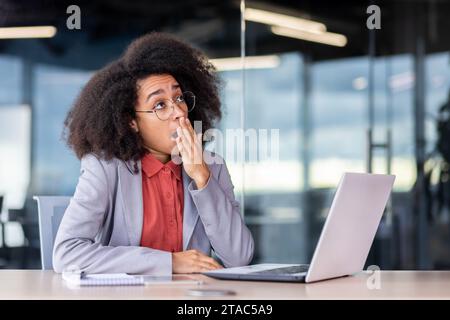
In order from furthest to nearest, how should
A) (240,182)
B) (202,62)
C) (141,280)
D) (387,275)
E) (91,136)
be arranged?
(240,182), (202,62), (91,136), (387,275), (141,280)

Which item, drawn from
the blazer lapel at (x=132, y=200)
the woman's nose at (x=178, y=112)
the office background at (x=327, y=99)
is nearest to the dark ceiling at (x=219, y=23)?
the office background at (x=327, y=99)

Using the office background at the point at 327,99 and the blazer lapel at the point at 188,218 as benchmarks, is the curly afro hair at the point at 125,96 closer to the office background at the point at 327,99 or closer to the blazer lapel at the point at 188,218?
the blazer lapel at the point at 188,218

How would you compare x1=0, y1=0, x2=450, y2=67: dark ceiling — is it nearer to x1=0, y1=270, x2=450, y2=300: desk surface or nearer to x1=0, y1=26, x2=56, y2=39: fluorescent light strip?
x1=0, y1=26, x2=56, y2=39: fluorescent light strip

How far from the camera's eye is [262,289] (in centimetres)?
188

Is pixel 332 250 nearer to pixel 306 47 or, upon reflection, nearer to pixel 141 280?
pixel 141 280

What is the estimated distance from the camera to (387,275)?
231cm

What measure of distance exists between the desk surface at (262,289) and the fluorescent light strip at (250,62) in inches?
139

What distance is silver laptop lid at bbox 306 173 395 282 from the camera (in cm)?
190

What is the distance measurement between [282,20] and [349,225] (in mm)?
4103

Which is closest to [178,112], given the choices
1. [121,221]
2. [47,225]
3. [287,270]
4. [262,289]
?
[121,221]

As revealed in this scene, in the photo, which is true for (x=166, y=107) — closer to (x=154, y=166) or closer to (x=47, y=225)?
(x=154, y=166)

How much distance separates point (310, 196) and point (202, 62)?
9.85 feet

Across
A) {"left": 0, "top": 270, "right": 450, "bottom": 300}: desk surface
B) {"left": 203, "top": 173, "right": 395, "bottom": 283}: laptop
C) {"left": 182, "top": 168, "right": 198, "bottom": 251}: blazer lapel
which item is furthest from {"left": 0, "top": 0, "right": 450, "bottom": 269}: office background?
{"left": 0, "top": 270, "right": 450, "bottom": 300}: desk surface
